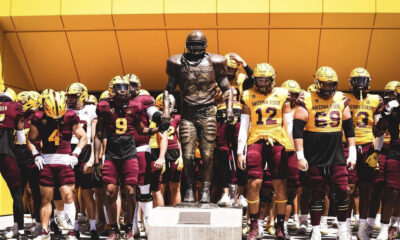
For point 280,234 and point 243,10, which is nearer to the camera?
point 280,234

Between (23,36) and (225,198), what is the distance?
795cm

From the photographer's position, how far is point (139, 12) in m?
14.1

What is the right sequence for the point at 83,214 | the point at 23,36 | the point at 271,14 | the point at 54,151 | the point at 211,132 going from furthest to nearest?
the point at 23,36, the point at 271,14, the point at 83,214, the point at 54,151, the point at 211,132

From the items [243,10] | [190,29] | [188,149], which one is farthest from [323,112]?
[190,29]

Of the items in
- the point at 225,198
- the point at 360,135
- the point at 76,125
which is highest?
the point at 76,125

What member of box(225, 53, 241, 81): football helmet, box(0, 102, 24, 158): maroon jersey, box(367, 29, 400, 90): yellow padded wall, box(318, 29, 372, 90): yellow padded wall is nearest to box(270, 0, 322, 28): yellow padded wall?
box(318, 29, 372, 90): yellow padded wall

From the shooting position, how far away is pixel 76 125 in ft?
29.5

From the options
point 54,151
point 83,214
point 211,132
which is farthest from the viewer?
point 83,214

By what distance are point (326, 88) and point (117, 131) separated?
121 inches

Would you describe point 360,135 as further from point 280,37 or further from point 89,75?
point 89,75

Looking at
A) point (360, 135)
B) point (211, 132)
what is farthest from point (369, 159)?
point (211, 132)

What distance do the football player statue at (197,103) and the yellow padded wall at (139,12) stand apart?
6675 millimetres

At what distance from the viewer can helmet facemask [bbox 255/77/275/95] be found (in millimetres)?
8383

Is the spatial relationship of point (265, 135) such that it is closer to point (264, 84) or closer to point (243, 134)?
point (243, 134)
